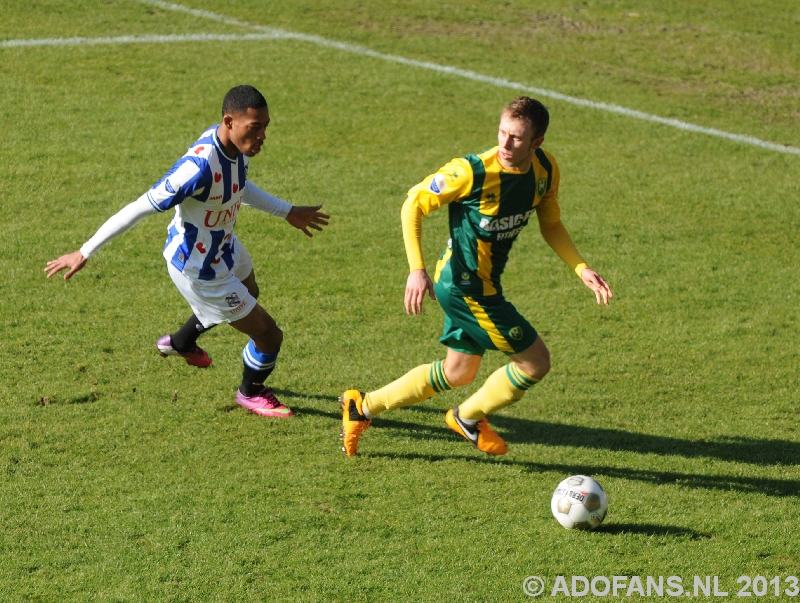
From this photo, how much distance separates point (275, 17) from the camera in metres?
15.1

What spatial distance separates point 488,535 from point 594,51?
10.6 metres

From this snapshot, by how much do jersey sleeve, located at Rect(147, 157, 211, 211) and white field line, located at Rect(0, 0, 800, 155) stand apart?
25.7ft

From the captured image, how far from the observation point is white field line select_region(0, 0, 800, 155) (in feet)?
41.2

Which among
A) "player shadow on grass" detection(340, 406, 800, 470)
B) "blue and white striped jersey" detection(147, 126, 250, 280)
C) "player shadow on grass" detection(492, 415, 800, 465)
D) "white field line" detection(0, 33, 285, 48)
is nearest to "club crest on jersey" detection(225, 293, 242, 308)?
"blue and white striped jersey" detection(147, 126, 250, 280)

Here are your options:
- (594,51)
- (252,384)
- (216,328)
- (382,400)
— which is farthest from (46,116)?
(594,51)

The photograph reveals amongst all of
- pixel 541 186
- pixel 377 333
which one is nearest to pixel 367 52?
pixel 377 333

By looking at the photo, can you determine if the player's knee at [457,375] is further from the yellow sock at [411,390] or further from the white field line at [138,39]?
the white field line at [138,39]

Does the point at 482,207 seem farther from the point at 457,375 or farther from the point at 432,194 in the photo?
the point at 457,375

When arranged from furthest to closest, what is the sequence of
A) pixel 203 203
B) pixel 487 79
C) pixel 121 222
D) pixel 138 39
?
pixel 138 39, pixel 487 79, pixel 203 203, pixel 121 222

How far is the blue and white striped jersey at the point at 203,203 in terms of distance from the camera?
608 centimetres

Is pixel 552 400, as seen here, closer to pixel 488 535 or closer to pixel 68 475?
pixel 488 535

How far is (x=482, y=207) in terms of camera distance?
603 centimetres

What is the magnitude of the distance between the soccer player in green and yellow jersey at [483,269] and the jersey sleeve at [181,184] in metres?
1.23

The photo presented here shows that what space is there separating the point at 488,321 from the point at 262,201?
175 cm
